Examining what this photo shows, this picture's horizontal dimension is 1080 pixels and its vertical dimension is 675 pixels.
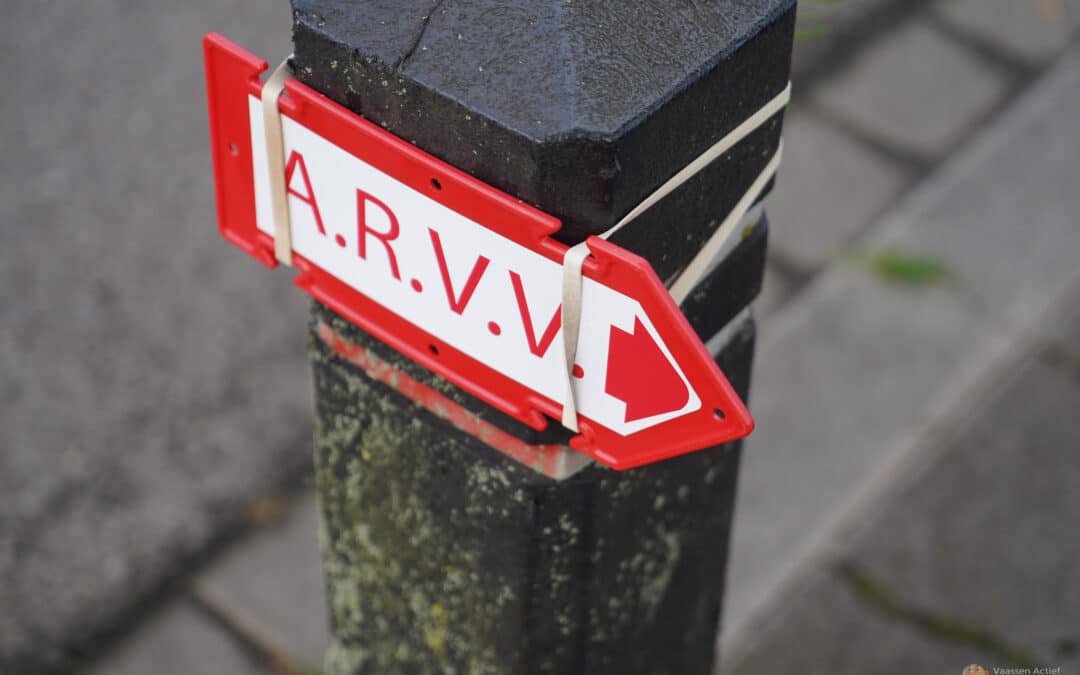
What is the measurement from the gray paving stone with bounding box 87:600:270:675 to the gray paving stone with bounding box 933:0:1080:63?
3.13 meters

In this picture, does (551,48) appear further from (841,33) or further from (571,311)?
(841,33)

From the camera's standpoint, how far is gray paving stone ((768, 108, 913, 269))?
411 cm

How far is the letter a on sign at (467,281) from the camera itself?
137 cm

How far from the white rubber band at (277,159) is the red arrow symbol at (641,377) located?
456 millimetres

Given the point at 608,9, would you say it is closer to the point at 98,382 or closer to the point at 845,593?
the point at 845,593

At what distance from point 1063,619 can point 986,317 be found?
3.22 ft

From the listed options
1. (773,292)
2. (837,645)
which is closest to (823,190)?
(773,292)

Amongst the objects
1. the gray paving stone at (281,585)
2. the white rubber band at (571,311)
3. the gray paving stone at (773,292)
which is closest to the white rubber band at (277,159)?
the white rubber band at (571,311)

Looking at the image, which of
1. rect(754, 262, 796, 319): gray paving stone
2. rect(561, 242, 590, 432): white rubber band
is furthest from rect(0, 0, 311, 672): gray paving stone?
rect(561, 242, 590, 432): white rubber band

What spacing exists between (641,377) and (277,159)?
0.50 m

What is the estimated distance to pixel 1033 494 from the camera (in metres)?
3.46

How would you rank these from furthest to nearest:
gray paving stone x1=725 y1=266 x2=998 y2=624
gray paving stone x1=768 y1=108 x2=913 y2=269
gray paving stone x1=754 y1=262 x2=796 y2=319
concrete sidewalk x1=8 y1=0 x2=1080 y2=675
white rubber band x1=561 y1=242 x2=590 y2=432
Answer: gray paving stone x1=768 y1=108 x2=913 y2=269 → gray paving stone x1=754 y1=262 x2=796 y2=319 → gray paving stone x1=725 y1=266 x2=998 y2=624 → concrete sidewalk x1=8 y1=0 x2=1080 y2=675 → white rubber band x1=561 y1=242 x2=590 y2=432

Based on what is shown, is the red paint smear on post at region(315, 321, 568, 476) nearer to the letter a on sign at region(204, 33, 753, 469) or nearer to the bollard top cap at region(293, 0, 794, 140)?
the letter a on sign at region(204, 33, 753, 469)

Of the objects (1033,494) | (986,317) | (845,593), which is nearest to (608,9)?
(845,593)
